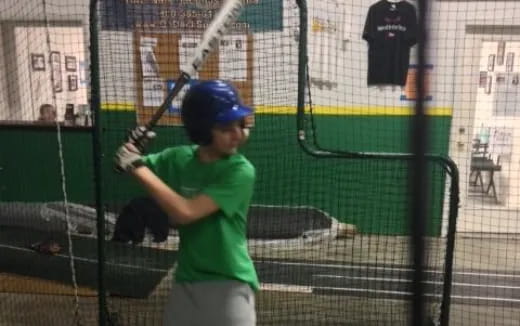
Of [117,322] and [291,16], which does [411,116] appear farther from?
[291,16]

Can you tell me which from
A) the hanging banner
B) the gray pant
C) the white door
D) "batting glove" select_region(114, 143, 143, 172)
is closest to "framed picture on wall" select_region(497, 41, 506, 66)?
the white door

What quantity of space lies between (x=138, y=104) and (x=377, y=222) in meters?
2.63

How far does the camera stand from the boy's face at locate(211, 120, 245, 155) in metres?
1.62

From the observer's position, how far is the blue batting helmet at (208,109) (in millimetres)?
1617

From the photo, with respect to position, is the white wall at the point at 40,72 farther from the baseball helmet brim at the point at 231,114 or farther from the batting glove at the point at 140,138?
the baseball helmet brim at the point at 231,114

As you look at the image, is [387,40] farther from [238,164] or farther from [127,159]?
[127,159]

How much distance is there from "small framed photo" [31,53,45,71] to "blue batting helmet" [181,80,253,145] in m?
5.07

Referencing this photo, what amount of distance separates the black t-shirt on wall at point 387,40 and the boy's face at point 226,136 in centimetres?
311

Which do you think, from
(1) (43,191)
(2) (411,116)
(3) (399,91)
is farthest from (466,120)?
(2) (411,116)

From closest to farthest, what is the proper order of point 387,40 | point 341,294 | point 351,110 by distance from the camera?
point 341,294, point 387,40, point 351,110

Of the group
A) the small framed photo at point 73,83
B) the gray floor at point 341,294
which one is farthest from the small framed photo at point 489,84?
the small framed photo at point 73,83

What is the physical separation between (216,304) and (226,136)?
543mm

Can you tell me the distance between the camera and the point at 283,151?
5.16 m

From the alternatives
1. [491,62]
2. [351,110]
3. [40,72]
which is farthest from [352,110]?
[40,72]
